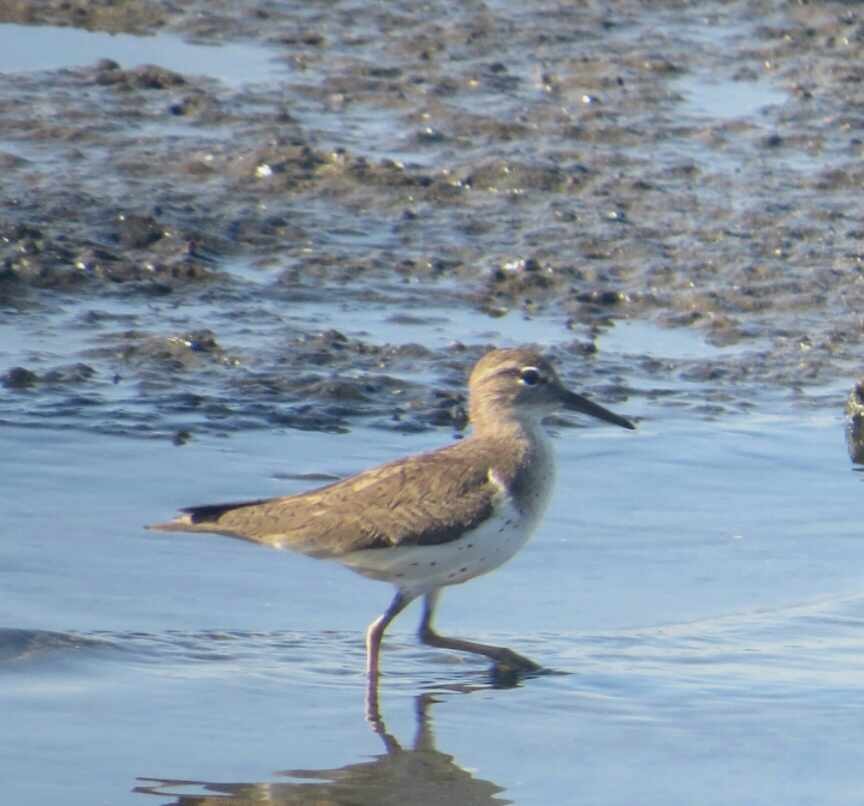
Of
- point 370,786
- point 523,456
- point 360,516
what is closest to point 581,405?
point 523,456

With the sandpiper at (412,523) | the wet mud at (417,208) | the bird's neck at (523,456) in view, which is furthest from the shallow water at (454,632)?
the wet mud at (417,208)

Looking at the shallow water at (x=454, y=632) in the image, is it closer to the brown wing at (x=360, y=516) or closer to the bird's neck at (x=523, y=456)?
the brown wing at (x=360, y=516)

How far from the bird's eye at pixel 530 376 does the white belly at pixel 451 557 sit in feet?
2.18

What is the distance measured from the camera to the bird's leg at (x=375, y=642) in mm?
6633

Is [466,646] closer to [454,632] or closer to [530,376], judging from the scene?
[454,632]

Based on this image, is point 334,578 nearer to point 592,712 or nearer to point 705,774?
point 592,712

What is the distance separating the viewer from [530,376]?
7406mm

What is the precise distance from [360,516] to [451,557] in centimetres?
33

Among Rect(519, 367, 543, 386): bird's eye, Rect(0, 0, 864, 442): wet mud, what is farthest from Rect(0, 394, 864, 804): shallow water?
Rect(519, 367, 543, 386): bird's eye

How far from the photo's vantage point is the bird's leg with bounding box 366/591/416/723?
21.8 feet

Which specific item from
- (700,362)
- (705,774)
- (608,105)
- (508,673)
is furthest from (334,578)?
(608,105)

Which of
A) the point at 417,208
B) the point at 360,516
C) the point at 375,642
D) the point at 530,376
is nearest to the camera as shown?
the point at 375,642

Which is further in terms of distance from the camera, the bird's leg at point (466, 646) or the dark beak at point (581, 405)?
the dark beak at point (581, 405)

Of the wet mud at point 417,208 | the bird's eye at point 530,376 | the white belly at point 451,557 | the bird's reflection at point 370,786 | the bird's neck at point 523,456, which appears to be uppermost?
the wet mud at point 417,208
